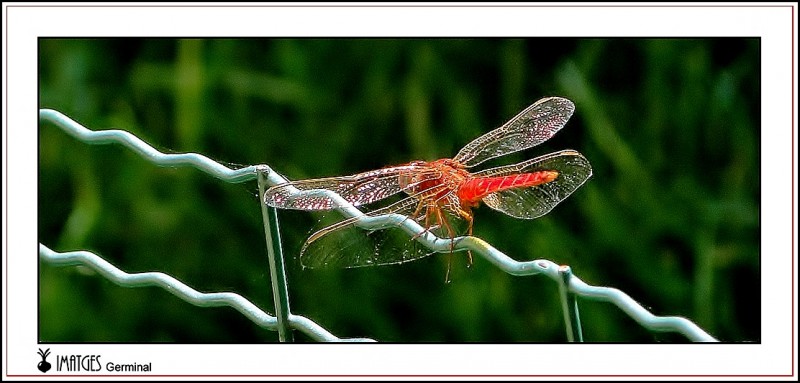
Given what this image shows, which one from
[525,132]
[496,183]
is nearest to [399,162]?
[525,132]

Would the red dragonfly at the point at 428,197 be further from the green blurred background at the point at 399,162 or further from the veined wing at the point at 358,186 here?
the green blurred background at the point at 399,162

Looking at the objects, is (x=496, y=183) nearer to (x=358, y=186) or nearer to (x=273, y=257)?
(x=358, y=186)

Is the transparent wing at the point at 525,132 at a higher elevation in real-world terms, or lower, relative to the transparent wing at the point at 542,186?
higher

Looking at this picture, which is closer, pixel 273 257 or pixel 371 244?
pixel 273 257

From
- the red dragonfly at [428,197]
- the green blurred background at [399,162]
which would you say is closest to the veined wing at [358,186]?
the red dragonfly at [428,197]

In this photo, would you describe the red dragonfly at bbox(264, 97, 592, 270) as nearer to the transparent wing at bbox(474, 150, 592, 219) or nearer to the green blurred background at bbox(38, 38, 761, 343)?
the transparent wing at bbox(474, 150, 592, 219)

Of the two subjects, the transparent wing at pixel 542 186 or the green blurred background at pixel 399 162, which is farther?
the green blurred background at pixel 399 162
